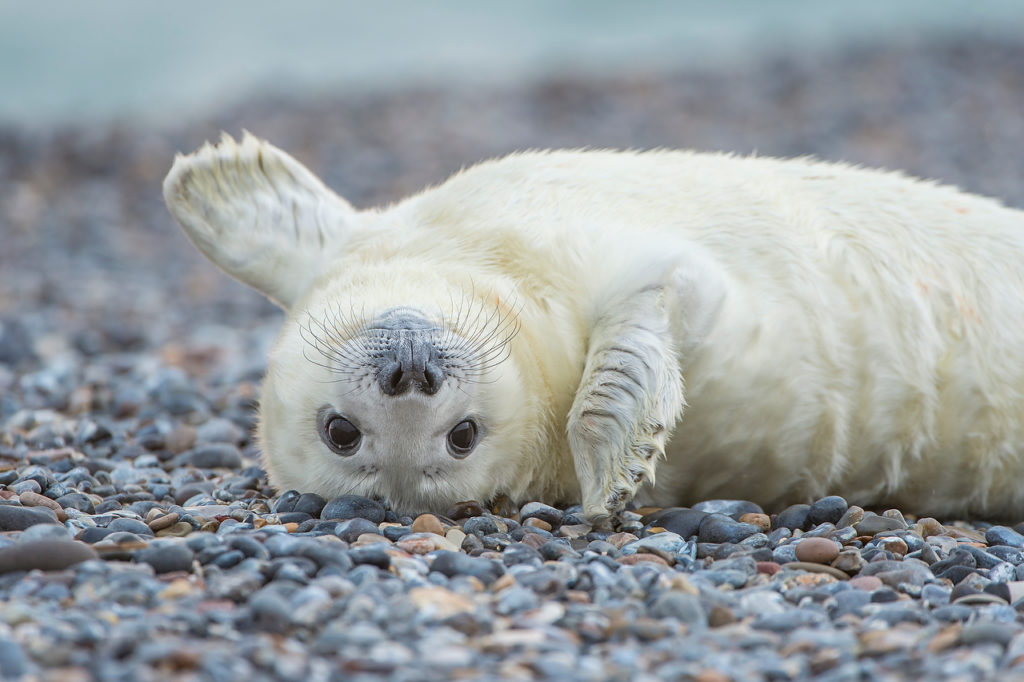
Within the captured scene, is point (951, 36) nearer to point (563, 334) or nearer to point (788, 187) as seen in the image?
point (788, 187)

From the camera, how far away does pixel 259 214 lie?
440cm

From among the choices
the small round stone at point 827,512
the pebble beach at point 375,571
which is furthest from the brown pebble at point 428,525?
the small round stone at point 827,512

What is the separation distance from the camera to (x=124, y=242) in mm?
10336

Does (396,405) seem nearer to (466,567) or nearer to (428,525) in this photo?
(428,525)

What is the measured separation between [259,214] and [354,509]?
4.77 ft

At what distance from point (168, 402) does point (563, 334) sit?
234cm

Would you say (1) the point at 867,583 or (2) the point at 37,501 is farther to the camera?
(2) the point at 37,501

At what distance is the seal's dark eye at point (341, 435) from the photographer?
341 cm

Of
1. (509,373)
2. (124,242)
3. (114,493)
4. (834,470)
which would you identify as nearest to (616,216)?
(509,373)

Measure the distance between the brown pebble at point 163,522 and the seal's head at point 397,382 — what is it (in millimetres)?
458

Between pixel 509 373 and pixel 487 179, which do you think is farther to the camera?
pixel 487 179

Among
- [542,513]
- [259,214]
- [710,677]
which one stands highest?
[259,214]

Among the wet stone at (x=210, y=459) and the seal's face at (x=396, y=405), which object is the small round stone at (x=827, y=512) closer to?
the seal's face at (x=396, y=405)

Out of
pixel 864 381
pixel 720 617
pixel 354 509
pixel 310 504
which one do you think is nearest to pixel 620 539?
pixel 720 617
